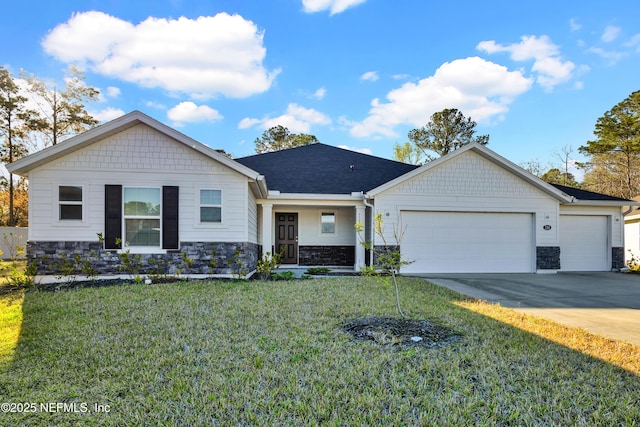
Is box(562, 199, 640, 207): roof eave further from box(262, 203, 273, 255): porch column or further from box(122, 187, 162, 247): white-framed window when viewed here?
box(122, 187, 162, 247): white-framed window

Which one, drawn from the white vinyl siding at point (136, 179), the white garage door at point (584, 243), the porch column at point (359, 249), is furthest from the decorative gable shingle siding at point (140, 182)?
the white garage door at point (584, 243)

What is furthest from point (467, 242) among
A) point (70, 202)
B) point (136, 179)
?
point (70, 202)

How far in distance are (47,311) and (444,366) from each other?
6.20 meters

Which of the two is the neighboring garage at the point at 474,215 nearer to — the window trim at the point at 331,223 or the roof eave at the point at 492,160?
the roof eave at the point at 492,160

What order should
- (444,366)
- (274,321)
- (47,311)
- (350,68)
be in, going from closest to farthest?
(444,366)
(274,321)
(47,311)
(350,68)

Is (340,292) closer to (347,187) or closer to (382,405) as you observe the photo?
(382,405)

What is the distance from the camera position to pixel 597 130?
24797mm

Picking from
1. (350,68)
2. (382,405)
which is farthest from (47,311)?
(350,68)

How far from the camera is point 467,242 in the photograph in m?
11.5

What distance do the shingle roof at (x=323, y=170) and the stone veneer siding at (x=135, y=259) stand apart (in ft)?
11.1

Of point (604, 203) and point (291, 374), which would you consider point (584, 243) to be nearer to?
point (604, 203)

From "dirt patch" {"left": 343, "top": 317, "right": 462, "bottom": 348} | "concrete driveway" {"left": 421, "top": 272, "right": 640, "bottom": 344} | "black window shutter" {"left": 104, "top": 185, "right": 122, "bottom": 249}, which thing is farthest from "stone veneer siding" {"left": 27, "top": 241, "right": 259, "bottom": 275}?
"concrete driveway" {"left": 421, "top": 272, "right": 640, "bottom": 344}

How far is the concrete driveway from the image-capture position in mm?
5445

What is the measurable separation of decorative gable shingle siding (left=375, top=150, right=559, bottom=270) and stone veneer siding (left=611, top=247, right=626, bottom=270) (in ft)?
8.93
